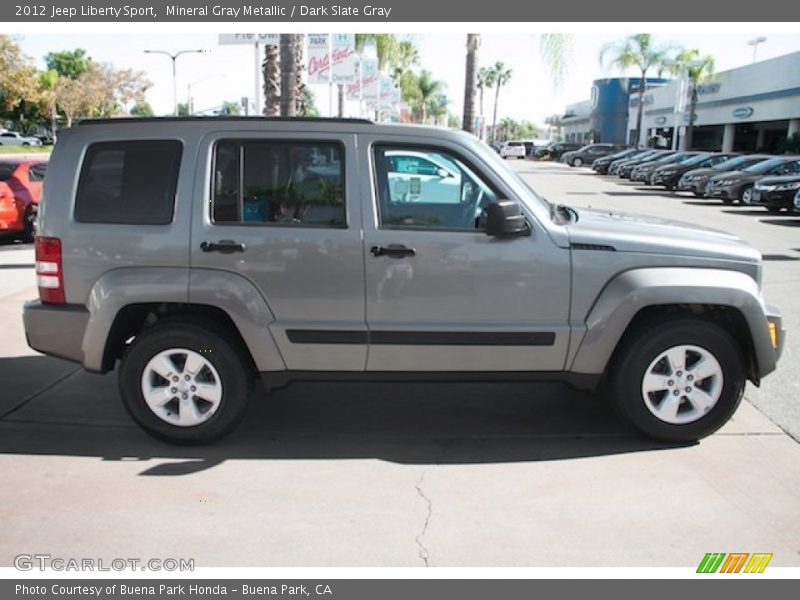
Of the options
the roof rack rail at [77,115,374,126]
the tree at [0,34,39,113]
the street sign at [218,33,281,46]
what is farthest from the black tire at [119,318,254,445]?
the tree at [0,34,39,113]

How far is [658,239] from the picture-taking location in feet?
14.8

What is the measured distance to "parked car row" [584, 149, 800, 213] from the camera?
20.3 metres

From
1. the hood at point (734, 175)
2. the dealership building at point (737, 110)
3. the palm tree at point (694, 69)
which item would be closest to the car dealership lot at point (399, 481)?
the hood at point (734, 175)

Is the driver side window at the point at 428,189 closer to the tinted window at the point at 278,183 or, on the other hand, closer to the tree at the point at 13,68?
the tinted window at the point at 278,183

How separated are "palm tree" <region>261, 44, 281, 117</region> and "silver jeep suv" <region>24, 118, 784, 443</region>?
13659mm

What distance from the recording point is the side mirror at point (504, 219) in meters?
4.27

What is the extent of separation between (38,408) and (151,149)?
7.03 feet

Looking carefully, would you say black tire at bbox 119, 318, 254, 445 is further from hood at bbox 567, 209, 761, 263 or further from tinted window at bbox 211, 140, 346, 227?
hood at bbox 567, 209, 761, 263

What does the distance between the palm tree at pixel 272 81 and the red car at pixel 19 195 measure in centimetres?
598

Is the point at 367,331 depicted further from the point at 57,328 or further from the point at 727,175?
the point at 727,175

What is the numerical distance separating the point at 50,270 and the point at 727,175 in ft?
77.5

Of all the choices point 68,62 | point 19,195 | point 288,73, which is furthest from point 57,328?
point 68,62

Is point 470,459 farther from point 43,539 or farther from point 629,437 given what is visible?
point 43,539
